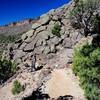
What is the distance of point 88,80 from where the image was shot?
36188 millimetres

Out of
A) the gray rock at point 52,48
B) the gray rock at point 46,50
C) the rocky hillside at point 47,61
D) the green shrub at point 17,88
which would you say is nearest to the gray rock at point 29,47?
the rocky hillside at point 47,61

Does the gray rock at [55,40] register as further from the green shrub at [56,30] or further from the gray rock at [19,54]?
the gray rock at [19,54]

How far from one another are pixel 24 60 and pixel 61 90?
2451cm

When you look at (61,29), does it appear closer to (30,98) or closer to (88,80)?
(30,98)

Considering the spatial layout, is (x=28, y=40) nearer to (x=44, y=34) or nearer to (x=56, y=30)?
(x=44, y=34)

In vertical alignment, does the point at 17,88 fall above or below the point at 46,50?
below

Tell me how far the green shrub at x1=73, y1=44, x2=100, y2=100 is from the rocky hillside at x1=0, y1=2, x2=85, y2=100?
299cm

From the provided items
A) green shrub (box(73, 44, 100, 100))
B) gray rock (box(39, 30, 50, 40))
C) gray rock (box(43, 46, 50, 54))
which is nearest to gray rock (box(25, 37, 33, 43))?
gray rock (box(39, 30, 50, 40))

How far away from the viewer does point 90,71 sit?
36.0 metres

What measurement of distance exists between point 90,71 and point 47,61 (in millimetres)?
22082

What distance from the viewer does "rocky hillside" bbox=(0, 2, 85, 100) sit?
138 ft

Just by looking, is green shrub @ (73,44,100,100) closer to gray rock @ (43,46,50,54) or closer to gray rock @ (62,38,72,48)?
gray rock @ (62,38,72,48)

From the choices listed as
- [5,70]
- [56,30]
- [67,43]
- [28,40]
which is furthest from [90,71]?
[28,40]

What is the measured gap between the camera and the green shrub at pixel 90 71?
35500mm
